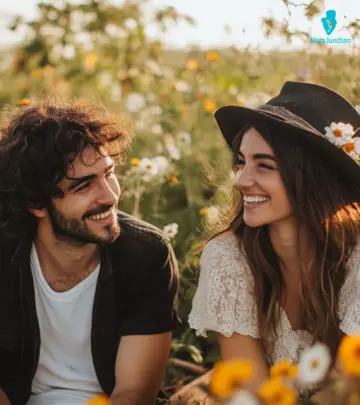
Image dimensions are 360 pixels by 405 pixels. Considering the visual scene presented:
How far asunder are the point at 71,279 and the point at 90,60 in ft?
10.7

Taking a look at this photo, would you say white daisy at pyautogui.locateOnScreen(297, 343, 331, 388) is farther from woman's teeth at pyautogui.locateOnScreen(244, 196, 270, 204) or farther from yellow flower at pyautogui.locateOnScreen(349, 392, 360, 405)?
woman's teeth at pyautogui.locateOnScreen(244, 196, 270, 204)

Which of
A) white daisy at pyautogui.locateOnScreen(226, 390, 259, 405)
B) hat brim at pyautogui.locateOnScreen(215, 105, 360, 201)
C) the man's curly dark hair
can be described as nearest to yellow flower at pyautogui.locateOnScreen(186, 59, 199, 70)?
the man's curly dark hair

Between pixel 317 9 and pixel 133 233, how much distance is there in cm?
124

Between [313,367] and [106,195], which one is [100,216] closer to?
[106,195]

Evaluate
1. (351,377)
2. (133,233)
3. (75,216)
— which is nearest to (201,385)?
(133,233)

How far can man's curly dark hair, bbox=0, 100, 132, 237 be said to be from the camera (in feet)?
9.07

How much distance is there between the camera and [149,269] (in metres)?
2.92

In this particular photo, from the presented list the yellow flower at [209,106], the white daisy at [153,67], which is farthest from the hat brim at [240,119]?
the white daisy at [153,67]

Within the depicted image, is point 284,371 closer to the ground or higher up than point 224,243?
higher up

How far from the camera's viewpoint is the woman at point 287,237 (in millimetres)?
2604

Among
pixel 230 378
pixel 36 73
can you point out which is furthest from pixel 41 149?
pixel 36 73

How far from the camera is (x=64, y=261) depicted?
9.42 ft

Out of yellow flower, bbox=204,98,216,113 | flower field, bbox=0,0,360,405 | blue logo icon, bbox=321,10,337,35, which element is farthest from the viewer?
yellow flower, bbox=204,98,216,113

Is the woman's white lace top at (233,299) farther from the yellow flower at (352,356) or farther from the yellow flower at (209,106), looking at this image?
the yellow flower at (209,106)
